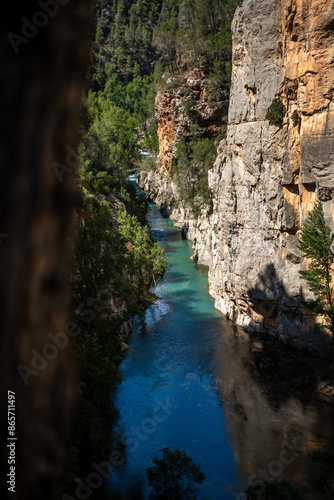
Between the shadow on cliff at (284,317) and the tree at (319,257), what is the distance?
1278mm

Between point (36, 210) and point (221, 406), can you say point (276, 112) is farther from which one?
point (36, 210)

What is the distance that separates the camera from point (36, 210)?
1417 millimetres

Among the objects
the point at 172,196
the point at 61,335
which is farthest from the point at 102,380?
the point at 172,196

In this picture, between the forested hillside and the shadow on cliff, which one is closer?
the forested hillside

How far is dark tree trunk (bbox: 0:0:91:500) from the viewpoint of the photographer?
1.37 metres

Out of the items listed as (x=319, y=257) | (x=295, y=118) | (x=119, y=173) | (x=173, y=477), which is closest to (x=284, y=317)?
(x=319, y=257)

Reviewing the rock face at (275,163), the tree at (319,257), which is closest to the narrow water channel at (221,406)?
the rock face at (275,163)

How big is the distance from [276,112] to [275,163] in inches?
100

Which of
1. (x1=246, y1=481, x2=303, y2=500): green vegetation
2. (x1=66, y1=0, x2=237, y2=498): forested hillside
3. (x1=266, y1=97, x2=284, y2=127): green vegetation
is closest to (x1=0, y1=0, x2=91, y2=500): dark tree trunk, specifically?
(x1=66, y1=0, x2=237, y2=498): forested hillside

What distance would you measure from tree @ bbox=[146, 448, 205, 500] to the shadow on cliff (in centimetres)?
1032

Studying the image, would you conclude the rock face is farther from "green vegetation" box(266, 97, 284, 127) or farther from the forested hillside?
the forested hillside

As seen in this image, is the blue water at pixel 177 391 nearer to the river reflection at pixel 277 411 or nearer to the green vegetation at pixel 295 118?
the river reflection at pixel 277 411

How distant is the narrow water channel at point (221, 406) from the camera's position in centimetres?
1353

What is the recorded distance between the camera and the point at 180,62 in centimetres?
4706
